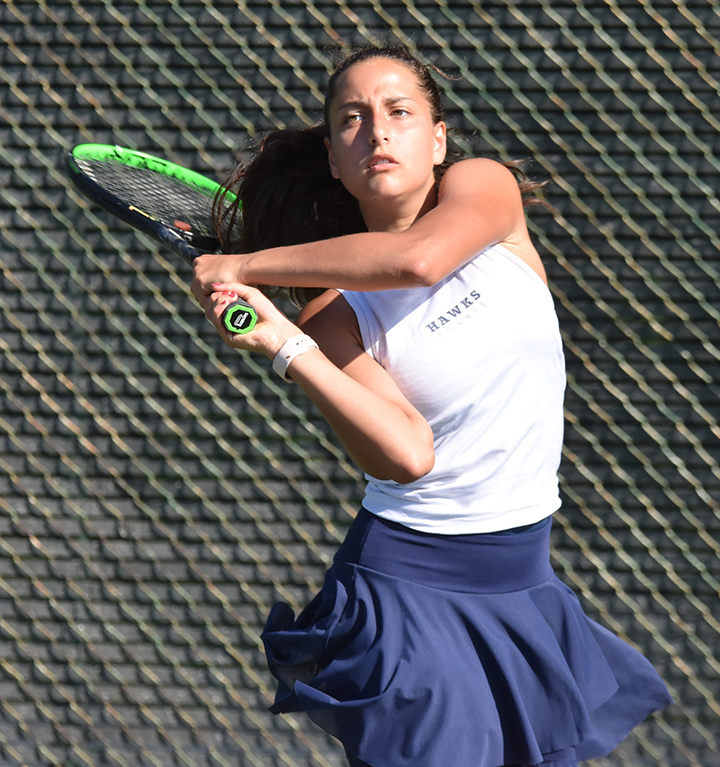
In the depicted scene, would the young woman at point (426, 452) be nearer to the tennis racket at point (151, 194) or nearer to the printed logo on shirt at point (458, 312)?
the printed logo on shirt at point (458, 312)

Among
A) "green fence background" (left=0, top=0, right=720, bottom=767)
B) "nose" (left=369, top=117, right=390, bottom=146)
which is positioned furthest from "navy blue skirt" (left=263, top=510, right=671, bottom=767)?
"green fence background" (left=0, top=0, right=720, bottom=767)

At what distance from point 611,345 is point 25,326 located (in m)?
2.29

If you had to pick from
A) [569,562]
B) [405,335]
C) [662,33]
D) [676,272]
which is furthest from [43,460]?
[662,33]

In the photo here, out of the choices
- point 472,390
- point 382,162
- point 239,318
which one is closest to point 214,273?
point 239,318

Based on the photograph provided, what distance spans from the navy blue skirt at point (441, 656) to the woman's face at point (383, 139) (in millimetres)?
593

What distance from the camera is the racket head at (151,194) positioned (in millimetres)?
1828

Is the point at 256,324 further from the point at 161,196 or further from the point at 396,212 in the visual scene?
the point at 161,196

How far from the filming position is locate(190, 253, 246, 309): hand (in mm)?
1499

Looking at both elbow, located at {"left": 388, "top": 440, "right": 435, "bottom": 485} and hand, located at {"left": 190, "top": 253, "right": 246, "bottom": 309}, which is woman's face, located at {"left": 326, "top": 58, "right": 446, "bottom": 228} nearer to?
hand, located at {"left": 190, "top": 253, "right": 246, "bottom": 309}

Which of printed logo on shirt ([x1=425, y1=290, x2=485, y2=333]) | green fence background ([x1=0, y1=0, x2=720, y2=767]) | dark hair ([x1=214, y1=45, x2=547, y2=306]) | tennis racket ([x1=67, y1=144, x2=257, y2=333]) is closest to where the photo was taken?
printed logo on shirt ([x1=425, y1=290, x2=485, y2=333])

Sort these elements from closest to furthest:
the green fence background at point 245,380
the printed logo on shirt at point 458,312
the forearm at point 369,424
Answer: the forearm at point 369,424 → the printed logo on shirt at point 458,312 → the green fence background at point 245,380

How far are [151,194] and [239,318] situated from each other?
729 mm

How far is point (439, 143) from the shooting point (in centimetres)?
168

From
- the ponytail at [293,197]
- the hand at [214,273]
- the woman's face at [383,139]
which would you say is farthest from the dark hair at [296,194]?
the hand at [214,273]
